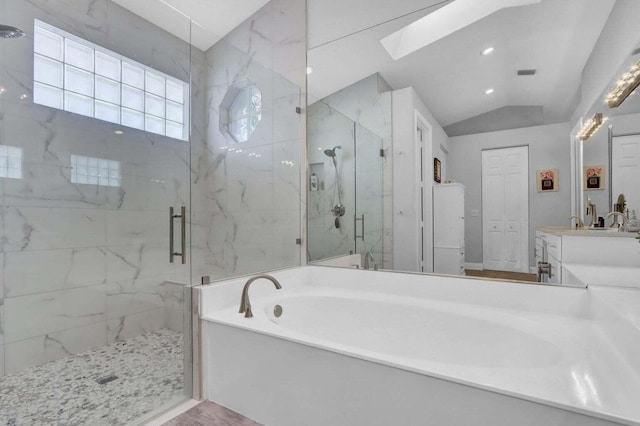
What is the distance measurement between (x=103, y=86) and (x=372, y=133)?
2046 millimetres

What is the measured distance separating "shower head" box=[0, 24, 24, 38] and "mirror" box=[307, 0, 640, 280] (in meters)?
1.92

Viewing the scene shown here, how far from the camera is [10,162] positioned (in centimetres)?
192

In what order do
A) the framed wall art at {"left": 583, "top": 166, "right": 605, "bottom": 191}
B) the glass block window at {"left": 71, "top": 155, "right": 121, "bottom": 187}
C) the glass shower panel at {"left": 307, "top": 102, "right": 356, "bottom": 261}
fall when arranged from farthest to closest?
1. the glass shower panel at {"left": 307, "top": 102, "right": 356, "bottom": 261}
2. the glass block window at {"left": 71, "top": 155, "right": 121, "bottom": 187}
3. the framed wall art at {"left": 583, "top": 166, "right": 605, "bottom": 191}

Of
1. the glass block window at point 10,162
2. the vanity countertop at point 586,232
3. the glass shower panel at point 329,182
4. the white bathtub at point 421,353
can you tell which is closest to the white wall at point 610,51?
the vanity countertop at point 586,232

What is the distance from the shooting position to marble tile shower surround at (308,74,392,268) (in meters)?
2.18

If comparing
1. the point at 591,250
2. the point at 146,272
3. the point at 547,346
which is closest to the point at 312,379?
the point at 547,346

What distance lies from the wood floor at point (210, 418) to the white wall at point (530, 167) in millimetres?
1476

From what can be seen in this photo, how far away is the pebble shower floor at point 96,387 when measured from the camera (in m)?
1.58

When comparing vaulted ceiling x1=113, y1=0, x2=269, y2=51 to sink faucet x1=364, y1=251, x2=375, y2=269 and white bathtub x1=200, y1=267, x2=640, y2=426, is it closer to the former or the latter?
white bathtub x1=200, y1=267, x2=640, y2=426

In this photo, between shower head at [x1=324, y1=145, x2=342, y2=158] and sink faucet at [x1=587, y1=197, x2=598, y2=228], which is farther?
shower head at [x1=324, y1=145, x2=342, y2=158]

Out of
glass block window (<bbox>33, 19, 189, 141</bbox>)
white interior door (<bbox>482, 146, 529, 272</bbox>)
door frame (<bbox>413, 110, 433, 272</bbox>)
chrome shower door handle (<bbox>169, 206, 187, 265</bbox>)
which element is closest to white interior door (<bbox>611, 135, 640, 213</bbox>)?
white interior door (<bbox>482, 146, 529, 272</bbox>)

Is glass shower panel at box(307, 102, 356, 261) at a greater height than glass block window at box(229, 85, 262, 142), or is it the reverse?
glass block window at box(229, 85, 262, 142)

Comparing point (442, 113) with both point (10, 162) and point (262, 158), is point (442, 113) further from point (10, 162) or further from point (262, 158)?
point (10, 162)

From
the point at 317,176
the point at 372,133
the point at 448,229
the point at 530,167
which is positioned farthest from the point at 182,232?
the point at 530,167
